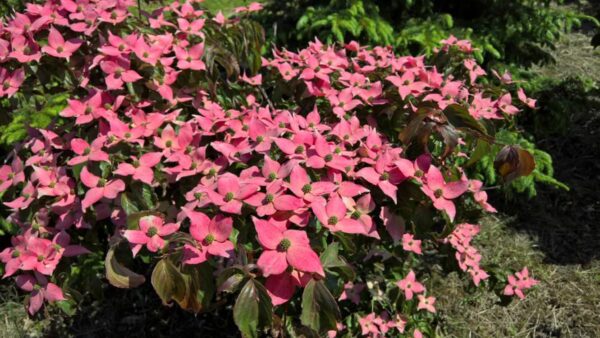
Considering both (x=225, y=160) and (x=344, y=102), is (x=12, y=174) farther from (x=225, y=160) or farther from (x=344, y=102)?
(x=344, y=102)

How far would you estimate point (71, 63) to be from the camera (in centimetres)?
185

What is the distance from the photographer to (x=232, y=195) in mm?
1312

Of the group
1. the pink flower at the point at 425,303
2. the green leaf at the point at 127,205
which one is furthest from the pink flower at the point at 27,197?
the pink flower at the point at 425,303

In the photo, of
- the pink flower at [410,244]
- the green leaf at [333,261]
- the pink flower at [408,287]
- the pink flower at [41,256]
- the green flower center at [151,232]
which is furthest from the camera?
the pink flower at [408,287]

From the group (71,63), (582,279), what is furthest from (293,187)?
(582,279)

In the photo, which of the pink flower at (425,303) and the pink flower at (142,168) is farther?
the pink flower at (425,303)

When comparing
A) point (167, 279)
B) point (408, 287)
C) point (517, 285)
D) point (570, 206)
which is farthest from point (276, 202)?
point (570, 206)

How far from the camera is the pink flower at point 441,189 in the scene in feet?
4.62

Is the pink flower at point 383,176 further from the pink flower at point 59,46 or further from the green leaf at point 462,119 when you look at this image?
the pink flower at point 59,46

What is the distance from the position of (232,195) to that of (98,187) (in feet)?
1.50

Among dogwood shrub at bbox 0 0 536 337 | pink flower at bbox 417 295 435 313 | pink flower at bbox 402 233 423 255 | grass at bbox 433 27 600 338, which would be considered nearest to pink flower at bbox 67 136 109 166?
dogwood shrub at bbox 0 0 536 337

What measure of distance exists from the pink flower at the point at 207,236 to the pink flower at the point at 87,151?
0.42 m

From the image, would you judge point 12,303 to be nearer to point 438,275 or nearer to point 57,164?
point 57,164

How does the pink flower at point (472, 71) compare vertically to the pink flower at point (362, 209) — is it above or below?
above
